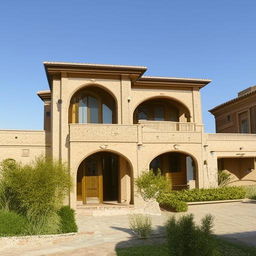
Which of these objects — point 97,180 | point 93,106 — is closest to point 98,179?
point 97,180

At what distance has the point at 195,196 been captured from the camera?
18.7 meters

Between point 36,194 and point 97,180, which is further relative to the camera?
point 97,180

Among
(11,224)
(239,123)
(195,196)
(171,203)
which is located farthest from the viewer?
(239,123)

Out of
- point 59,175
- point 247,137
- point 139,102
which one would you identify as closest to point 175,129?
point 139,102

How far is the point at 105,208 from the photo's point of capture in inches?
695

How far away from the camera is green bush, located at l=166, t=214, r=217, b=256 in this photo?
674 centimetres

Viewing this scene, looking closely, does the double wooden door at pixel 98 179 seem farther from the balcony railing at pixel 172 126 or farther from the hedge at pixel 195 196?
the hedge at pixel 195 196

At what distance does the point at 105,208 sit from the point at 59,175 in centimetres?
502

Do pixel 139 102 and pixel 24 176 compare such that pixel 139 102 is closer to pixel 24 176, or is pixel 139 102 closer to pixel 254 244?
pixel 24 176

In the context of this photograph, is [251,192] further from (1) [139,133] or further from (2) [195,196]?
(1) [139,133]

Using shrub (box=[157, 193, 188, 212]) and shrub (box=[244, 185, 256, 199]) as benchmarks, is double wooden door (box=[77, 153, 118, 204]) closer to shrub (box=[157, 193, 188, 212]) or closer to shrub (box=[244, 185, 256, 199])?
shrub (box=[157, 193, 188, 212])

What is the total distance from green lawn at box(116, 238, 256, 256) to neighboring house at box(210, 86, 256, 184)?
48.6ft

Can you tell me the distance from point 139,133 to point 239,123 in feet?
42.9

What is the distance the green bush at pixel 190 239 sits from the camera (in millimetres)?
6738
